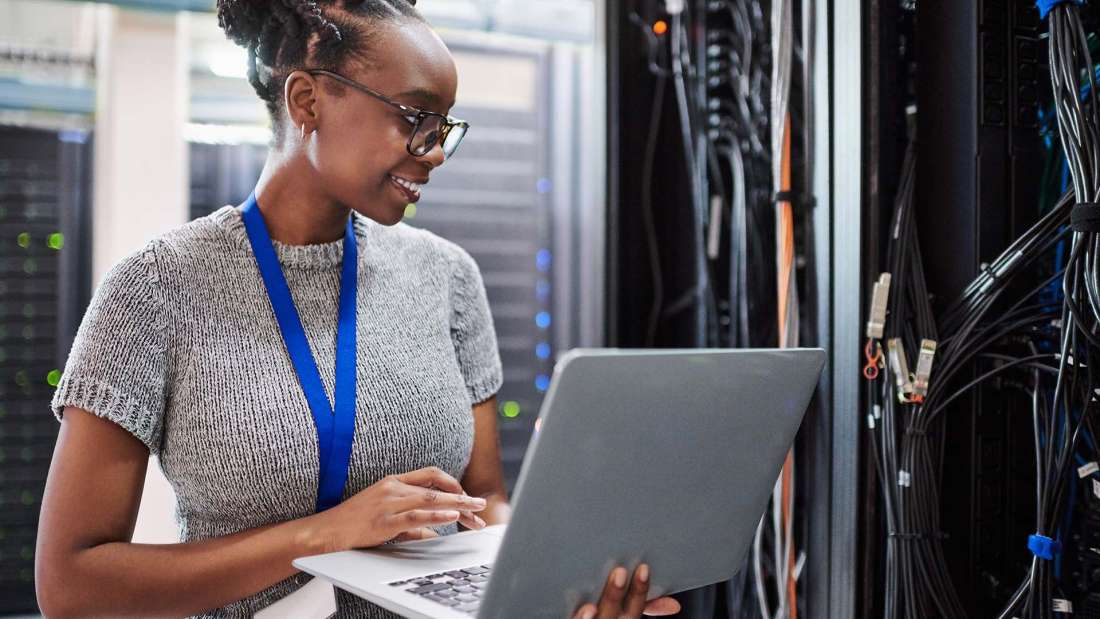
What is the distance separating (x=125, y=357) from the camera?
0.95 metres

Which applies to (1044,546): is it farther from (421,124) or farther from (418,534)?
(421,124)

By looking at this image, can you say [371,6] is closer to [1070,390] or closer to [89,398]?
[89,398]

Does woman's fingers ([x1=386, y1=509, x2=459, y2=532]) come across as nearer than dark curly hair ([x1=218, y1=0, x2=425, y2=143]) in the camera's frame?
Yes

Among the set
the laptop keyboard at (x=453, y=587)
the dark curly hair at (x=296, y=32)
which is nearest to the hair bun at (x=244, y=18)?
the dark curly hair at (x=296, y=32)

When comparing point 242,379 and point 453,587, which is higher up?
point 242,379

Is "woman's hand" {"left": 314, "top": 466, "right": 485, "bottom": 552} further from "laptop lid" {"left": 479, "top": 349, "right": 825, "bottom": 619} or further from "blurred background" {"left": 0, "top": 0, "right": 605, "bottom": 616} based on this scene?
"blurred background" {"left": 0, "top": 0, "right": 605, "bottom": 616}

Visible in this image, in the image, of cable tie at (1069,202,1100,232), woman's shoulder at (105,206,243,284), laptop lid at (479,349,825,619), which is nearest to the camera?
laptop lid at (479,349,825,619)

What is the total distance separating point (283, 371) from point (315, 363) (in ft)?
0.12

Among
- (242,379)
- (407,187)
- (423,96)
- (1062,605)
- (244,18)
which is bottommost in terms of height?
(1062,605)

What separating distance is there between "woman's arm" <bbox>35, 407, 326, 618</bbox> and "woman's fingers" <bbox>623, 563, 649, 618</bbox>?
0.33 meters

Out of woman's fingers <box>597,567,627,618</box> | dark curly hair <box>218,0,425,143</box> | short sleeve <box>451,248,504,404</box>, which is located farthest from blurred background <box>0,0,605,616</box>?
woman's fingers <box>597,567,627,618</box>

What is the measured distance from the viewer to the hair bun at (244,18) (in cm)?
108

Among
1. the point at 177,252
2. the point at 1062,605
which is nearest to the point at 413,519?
the point at 177,252

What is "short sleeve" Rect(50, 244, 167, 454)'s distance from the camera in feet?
3.03
